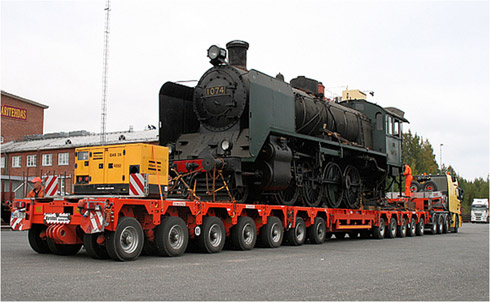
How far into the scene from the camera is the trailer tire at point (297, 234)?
15.2 meters

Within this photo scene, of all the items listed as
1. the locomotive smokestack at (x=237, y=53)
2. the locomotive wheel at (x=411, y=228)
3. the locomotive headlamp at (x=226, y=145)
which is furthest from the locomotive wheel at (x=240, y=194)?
the locomotive wheel at (x=411, y=228)

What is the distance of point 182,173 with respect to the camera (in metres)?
14.0

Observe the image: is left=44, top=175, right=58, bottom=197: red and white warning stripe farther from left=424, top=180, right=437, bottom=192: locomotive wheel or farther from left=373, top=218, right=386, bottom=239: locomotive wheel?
left=424, top=180, right=437, bottom=192: locomotive wheel

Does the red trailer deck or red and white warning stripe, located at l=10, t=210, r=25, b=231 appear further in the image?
red and white warning stripe, located at l=10, t=210, r=25, b=231

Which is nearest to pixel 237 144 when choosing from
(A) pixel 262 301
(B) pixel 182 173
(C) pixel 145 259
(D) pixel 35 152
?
(B) pixel 182 173

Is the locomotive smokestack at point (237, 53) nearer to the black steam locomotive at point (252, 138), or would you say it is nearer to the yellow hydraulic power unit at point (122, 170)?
the black steam locomotive at point (252, 138)

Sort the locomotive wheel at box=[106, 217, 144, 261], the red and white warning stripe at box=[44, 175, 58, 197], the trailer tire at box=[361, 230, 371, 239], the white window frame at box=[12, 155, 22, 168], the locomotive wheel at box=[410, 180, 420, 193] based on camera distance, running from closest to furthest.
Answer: the locomotive wheel at box=[106, 217, 144, 261], the red and white warning stripe at box=[44, 175, 58, 197], the trailer tire at box=[361, 230, 371, 239], the locomotive wheel at box=[410, 180, 420, 193], the white window frame at box=[12, 155, 22, 168]

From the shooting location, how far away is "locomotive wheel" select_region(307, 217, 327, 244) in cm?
1630

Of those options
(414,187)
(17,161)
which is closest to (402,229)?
(414,187)

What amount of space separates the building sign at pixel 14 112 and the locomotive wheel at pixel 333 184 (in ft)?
138

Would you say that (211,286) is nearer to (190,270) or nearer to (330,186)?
(190,270)

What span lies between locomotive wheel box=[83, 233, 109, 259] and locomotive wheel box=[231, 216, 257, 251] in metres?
3.60

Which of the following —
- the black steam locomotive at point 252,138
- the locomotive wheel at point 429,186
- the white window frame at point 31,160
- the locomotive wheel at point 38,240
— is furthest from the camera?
the white window frame at point 31,160

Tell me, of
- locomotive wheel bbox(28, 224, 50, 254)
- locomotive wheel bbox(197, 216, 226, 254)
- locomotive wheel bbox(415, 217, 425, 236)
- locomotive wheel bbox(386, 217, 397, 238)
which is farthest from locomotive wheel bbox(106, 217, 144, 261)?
locomotive wheel bbox(415, 217, 425, 236)
